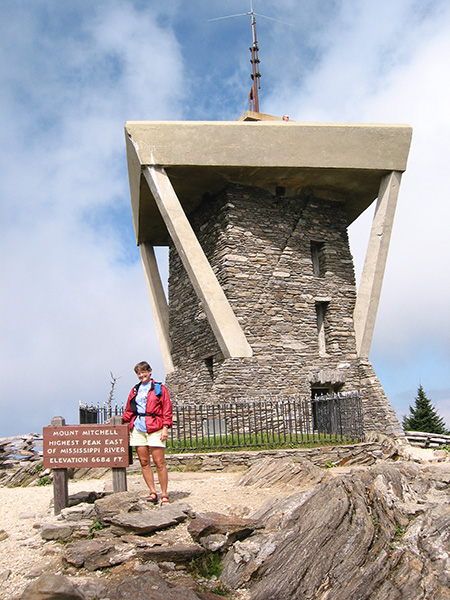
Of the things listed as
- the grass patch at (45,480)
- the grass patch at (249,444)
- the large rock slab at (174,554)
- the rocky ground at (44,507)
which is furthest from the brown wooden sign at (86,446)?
the grass patch at (45,480)

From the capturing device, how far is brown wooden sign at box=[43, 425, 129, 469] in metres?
7.14

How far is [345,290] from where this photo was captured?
1697cm

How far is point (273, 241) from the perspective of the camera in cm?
1625

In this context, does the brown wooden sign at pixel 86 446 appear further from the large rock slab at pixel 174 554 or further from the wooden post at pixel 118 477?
the large rock slab at pixel 174 554

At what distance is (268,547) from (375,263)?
11.8 meters

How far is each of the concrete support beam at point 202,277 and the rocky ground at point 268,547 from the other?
21.8ft

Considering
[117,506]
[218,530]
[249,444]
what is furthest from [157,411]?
[249,444]

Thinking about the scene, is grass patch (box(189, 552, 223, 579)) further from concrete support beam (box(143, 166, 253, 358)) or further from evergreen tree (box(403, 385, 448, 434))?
evergreen tree (box(403, 385, 448, 434))

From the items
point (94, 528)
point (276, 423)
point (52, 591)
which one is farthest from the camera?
point (276, 423)

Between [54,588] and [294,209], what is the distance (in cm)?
1385

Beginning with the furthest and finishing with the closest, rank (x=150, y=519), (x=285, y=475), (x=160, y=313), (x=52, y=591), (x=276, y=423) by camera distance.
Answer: (x=160, y=313) < (x=276, y=423) < (x=285, y=475) < (x=150, y=519) < (x=52, y=591)

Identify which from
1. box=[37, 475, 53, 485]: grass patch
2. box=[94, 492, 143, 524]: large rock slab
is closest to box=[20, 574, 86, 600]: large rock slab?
box=[94, 492, 143, 524]: large rock slab

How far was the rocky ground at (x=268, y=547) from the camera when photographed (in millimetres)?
4879

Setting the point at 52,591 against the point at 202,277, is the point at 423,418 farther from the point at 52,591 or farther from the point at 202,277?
the point at 52,591
